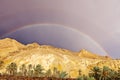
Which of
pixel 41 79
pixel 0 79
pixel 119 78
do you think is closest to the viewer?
pixel 0 79

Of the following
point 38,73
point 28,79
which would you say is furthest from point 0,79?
point 38,73

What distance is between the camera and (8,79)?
83.3ft

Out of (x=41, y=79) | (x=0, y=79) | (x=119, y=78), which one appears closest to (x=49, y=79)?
(x=41, y=79)

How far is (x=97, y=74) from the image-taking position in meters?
144

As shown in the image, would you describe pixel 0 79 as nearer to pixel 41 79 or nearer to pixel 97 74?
pixel 41 79

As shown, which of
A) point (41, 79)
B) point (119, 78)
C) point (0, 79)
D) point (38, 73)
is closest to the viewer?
point (0, 79)

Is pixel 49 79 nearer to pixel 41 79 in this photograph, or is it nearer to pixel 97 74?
pixel 41 79

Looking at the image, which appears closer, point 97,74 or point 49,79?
point 49,79

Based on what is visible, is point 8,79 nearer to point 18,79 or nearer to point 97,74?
point 18,79

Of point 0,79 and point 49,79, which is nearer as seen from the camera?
point 0,79

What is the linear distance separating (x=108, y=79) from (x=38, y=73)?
5943 cm

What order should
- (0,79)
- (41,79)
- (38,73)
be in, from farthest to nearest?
1. (38,73)
2. (41,79)
3. (0,79)

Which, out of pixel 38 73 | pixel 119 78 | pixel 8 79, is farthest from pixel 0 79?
pixel 38 73

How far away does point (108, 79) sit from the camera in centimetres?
14488
